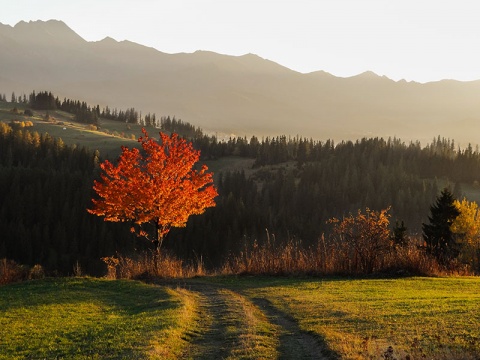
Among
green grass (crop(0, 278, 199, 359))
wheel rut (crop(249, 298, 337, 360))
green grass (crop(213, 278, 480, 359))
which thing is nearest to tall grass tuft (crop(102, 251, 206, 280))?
green grass (crop(0, 278, 199, 359))

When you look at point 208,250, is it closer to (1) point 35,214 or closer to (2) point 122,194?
(1) point 35,214

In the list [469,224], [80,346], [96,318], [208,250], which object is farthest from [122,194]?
[208,250]

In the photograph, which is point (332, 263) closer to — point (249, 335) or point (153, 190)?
point (153, 190)

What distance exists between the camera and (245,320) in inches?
651

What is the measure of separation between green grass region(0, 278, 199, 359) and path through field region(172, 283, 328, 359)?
0.68 meters

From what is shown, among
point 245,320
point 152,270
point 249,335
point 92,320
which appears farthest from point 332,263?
point 92,320

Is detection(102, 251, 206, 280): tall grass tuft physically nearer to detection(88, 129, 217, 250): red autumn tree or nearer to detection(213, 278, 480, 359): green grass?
detection(88, 129, 217, 250): red autumn tree

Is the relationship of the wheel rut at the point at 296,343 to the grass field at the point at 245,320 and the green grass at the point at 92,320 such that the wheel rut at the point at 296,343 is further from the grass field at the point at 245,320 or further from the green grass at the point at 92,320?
the green grass at the point at 92,320

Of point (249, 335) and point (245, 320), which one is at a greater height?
point (249, 335)

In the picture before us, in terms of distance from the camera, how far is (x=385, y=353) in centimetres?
1114

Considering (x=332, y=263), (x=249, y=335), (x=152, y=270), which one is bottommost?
(x=152, y=270)

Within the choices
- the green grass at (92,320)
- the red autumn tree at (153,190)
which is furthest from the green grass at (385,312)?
the red autumn tree at (153,190)

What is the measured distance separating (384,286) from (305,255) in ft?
24.2

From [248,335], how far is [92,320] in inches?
224
